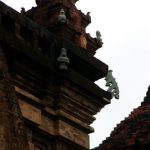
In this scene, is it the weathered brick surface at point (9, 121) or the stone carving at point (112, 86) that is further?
the stone carving at point (112, 86)

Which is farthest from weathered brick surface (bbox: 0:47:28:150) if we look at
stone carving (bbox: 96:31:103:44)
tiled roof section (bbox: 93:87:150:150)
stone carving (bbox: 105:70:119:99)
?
tiled roof section (bbox: 93:87:150:150)

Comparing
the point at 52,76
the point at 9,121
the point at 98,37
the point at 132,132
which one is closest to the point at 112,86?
the point at 98,37

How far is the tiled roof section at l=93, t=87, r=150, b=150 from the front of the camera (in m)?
20.3

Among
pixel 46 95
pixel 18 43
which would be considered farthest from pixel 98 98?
pixel 18 43

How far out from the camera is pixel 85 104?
18.3 meters

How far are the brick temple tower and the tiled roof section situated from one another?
2062mm

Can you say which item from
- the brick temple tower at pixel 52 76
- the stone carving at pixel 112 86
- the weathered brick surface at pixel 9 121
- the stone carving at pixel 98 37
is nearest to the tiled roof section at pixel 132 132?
the stone carving at pixel 112 86

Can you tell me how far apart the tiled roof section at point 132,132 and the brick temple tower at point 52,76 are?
2062 millimetres

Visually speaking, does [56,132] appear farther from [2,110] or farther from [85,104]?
[2,110]

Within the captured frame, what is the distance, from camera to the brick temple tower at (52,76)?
16.9m

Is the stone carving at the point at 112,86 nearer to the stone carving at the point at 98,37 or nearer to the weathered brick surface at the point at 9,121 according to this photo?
the stone carving at the point at 98,37

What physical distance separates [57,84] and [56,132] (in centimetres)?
115

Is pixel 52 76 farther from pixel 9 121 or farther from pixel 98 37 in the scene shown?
pixel 9 121

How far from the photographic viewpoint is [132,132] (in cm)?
2108
